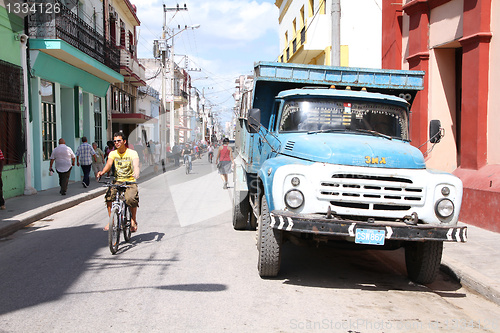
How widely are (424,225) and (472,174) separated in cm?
509

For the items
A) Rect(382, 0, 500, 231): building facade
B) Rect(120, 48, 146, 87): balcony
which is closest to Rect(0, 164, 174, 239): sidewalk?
Rect(382, 0, 500, 231): building facade

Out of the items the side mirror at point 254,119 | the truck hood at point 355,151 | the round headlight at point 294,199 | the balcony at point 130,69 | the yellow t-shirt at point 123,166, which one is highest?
the balcony at point 130,69

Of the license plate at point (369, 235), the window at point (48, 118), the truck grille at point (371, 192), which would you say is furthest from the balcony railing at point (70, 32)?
the license plate at point (369, 235)

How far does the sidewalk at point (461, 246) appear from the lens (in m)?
5.71

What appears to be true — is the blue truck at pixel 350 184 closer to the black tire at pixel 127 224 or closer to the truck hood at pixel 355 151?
the truck hood at pixel 355 151

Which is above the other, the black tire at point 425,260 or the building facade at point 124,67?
the building facade at point 124,67

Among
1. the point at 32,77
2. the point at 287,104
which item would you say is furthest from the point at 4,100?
the point at 287,104

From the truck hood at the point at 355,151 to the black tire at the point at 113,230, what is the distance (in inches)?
109

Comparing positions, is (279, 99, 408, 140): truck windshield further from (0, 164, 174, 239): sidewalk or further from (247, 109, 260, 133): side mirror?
(0, 164, 174, 239): sidewalk

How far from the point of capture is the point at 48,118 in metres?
16.5

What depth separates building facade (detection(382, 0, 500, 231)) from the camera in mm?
9109

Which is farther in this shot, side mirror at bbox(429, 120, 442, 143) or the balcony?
the balcony

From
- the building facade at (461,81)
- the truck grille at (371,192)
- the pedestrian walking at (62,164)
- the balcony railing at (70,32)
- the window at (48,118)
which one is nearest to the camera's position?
the truck grille at (371,192)

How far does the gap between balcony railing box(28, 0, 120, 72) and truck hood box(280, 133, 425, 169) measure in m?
11.7
